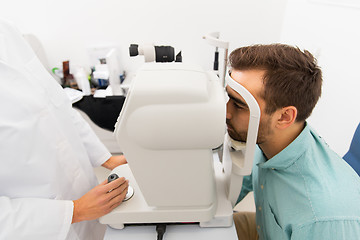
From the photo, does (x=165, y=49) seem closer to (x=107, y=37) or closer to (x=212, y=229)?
(x=212, y=229)

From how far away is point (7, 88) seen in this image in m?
0.62

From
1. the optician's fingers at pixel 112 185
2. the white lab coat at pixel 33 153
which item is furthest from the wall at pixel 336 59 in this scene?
the white lab coat at pixel 33 153

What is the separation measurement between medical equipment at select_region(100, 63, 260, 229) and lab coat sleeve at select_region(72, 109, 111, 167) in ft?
1.12

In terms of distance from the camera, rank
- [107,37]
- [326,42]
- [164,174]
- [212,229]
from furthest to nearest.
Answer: [107,37] < [326,42] < [212,229] < [164,174]

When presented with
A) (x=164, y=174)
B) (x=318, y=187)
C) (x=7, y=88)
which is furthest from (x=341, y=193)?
(x=7, y=88)

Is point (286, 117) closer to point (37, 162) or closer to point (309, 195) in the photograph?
point (309, 195)

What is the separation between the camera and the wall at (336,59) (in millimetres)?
1244

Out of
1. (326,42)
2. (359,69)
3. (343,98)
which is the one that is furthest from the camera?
(326,42)

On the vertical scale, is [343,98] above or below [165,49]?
below

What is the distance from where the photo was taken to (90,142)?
3.18ft

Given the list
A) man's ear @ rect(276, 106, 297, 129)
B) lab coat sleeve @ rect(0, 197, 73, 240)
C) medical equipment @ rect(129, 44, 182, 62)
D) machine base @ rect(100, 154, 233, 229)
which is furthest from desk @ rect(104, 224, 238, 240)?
medical equipment @ rect(129, 44, 182, 62)

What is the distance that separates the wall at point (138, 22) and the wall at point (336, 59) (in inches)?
16.6

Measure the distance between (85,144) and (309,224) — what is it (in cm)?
85

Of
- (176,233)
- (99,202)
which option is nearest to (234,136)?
(176,233)
